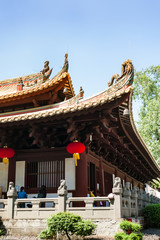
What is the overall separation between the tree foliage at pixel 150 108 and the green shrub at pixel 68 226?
847 inches

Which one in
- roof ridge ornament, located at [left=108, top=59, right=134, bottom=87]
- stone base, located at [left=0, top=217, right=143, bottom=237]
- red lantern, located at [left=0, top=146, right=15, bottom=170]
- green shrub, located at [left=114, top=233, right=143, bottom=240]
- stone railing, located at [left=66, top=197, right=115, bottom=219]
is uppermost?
roof ridge ornament, located at [left=108, top=59, right=134, bottom=87]

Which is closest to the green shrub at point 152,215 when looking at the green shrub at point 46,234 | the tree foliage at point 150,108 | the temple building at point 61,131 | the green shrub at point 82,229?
the temple building at point 61,131

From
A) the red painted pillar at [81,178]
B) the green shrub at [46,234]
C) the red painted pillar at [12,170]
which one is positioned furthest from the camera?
the red painted pillar at [12,170]

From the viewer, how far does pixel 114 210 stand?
349 inches

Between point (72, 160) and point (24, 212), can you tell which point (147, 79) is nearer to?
point (72, 160)

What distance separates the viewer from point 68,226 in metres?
7.99

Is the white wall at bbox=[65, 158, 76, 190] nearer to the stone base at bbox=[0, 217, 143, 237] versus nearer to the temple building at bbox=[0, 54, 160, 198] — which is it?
the temple building at bbox=[0, 54, 160, 198]

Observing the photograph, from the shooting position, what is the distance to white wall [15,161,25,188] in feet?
39.6

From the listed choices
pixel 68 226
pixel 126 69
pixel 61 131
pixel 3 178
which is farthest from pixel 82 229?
pixel 126 69

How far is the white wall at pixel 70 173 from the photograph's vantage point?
37.4ft

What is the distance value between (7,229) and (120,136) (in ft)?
23.8

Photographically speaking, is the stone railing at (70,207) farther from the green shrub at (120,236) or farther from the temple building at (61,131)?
the temple building at (61,131)

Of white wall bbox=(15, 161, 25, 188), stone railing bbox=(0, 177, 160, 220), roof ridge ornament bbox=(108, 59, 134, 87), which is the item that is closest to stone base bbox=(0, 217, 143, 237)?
stone railing bbox=(0, 177, 160, 220)

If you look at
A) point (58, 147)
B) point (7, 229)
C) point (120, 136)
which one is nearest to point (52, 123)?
point (58, 147)
